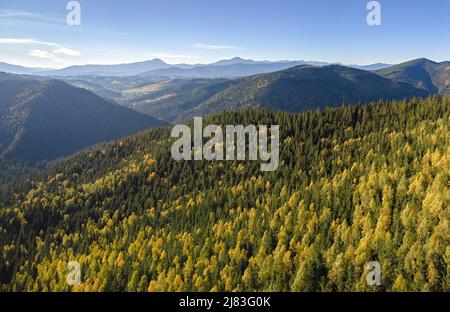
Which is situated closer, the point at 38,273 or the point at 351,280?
the point at 351,280

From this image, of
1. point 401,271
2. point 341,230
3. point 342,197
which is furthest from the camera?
point 342,197

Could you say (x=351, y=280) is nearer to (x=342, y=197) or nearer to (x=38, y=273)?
(x=342, y=197)

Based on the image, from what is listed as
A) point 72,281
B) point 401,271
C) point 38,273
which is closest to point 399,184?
point 401,271

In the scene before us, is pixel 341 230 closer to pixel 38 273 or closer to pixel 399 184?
pixel 399 184

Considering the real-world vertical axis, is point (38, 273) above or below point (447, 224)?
below
